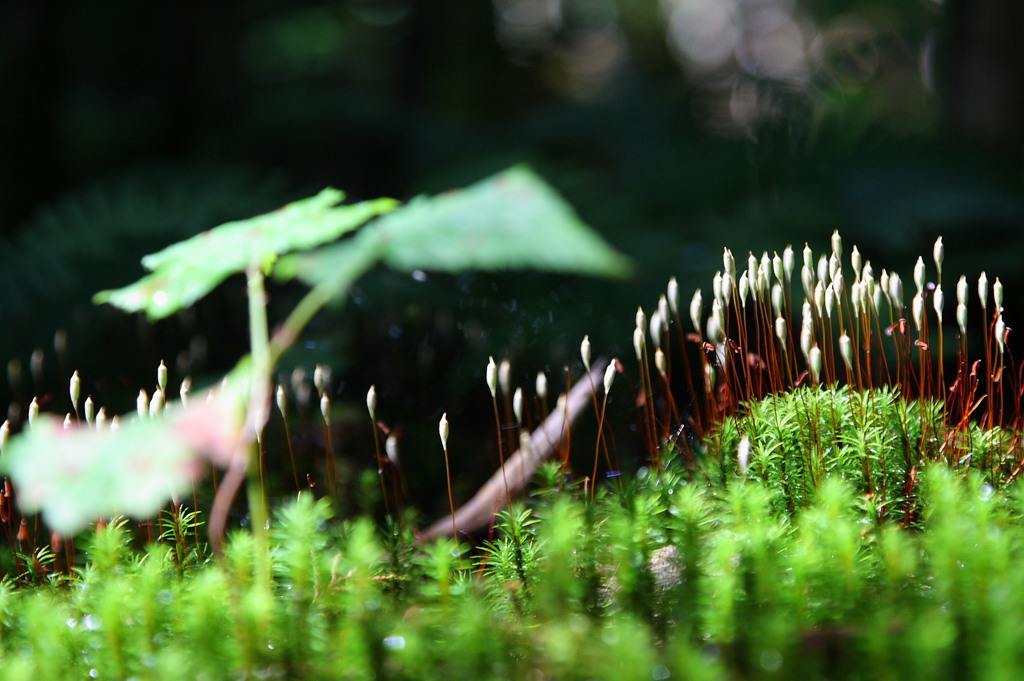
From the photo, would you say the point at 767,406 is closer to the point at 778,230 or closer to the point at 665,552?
the point at 665,552

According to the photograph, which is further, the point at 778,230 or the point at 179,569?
the point at 778,230

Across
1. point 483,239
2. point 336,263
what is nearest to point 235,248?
point 336,263

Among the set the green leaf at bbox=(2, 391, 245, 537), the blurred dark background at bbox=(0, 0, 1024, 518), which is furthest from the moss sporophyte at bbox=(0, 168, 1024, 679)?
the blurred dark background at bbox=(0, 0, 1024, 518)

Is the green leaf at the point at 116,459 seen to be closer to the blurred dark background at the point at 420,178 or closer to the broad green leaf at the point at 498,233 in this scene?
the broad green leaf at the point at 498,233

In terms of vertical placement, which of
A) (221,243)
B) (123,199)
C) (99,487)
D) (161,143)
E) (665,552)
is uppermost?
(161,143)

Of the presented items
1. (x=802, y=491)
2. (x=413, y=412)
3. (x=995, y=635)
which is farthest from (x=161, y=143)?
(x=995, y=635)

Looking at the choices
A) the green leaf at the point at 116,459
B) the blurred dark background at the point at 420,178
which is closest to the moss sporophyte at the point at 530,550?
the green leaf at the point at 116,459

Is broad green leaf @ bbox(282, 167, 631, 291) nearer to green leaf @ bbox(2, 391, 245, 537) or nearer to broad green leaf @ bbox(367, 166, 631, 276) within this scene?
broad green leaf @ bbox(367, 166, 631, 276)
